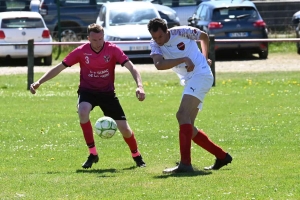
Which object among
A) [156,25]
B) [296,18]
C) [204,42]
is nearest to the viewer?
[156,25]

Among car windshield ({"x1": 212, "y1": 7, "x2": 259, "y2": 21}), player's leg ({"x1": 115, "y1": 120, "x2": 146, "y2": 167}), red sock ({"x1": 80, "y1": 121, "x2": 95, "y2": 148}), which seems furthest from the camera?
car windshield ({"x1": 212, "y1": 7, "x2": 259, "y2": 21})

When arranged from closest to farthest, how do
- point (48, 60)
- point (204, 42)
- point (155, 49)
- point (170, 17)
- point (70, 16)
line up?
point (155, 49)
point (204, 42)
point (48, 60)
point (170, 17)
point (70, 16)

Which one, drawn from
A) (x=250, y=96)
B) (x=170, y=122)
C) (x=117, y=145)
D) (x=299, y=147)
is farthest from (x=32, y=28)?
(x=299, y=147)

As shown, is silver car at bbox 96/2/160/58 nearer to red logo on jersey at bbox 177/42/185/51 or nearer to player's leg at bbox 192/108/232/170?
player's leg at bbox 192/108/232/170

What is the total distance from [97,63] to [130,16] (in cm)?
1497

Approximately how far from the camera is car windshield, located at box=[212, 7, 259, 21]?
2392cm

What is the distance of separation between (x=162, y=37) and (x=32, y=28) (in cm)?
1560

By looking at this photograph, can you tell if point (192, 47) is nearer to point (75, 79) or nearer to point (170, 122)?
point (170, 122)

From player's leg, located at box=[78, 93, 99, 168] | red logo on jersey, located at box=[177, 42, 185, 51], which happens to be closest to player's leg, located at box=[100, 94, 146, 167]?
player's leg, located at box=[78, 93, 99, 168]

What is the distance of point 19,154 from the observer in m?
9.91

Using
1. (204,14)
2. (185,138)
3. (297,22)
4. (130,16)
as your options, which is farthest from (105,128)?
(297,22)

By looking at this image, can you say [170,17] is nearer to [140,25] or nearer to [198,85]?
[140,25]

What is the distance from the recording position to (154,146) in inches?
410

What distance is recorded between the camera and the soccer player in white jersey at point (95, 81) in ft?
28.9
